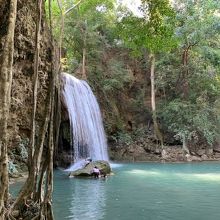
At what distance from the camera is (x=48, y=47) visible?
6875 millimetres

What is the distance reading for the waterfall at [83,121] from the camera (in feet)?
64.4

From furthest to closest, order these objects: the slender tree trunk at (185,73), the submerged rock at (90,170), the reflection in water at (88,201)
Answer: the slender tree trunk at (185,73) < the submerged rock at (90,170) < the reflection in water at (88,201)

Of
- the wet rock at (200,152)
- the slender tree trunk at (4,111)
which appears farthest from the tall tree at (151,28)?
the wet rock at (200,152)

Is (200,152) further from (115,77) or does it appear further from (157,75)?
(115,77)

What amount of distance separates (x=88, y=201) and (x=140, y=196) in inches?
61.0

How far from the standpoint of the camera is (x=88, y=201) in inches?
398

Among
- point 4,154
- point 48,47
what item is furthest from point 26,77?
point 4,154

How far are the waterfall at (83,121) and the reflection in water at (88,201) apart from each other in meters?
6.21

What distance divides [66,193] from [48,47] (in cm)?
555

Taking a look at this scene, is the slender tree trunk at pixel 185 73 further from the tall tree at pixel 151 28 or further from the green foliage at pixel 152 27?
the green foliage at pixel 152 27

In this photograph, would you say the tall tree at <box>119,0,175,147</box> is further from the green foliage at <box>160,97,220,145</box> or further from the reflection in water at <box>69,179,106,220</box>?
the green foliage at <box>160,97,220,145</box>

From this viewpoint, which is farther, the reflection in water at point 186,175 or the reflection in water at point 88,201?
the reflection in water at point 186,175

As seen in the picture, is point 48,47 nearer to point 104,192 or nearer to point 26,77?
point 26,77

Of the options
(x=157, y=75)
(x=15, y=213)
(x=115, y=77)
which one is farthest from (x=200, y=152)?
(x=15, y=213)
